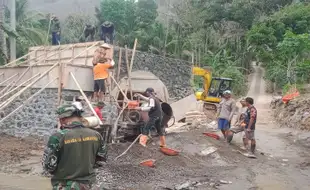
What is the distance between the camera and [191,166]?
10344 millimetres

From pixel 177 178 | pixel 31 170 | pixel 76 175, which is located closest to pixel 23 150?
pixel 31 170

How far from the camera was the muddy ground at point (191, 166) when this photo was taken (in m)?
8.59

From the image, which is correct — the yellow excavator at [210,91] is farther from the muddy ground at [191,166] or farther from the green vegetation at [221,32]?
the green vegetation at [221,32]

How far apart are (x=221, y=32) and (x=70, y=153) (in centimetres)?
3145

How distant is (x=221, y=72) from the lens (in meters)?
29.0

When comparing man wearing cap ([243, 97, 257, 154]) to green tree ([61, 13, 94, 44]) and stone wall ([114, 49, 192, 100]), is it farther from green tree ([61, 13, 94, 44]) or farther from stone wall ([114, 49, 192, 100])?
green tree ([61, 13, 94, 44])

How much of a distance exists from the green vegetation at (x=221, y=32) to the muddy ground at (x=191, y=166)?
1424 centimetres

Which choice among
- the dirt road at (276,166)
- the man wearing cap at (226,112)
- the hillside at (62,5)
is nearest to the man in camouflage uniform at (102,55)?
the man wearing cap at (226,112)

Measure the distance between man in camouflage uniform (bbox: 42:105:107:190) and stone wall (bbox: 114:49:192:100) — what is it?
43.5 feet

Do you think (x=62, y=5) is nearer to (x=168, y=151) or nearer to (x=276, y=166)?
(x=168, y=151)

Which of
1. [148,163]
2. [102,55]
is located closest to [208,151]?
[148,163]

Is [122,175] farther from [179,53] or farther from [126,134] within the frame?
[179,53]

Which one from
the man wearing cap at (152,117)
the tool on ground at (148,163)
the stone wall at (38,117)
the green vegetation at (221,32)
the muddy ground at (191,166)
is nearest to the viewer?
the muddy ground at (191,166)

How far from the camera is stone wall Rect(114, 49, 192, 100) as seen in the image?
17641mm
